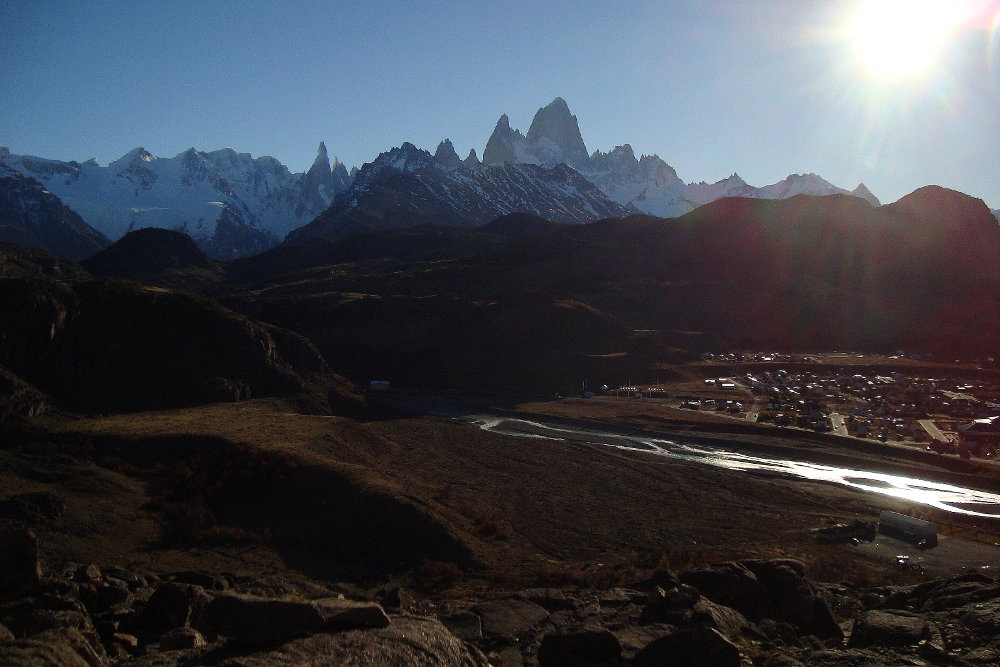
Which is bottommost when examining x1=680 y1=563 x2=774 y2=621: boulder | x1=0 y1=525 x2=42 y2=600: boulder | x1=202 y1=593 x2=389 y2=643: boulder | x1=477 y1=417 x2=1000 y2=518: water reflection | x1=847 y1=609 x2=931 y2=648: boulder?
x1=477 y1=417 x2=1000 y2=518: water reflection

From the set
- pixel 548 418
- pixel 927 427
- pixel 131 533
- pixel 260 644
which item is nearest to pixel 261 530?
pixel 131 533

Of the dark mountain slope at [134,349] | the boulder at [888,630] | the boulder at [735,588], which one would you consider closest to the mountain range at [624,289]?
the dark mountain slope at [134,349]

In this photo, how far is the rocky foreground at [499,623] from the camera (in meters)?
8.57

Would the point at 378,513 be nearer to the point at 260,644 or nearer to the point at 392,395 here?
the point at 260,644

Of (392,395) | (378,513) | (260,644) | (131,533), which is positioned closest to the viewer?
(260,644)

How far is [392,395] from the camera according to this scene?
222 ft

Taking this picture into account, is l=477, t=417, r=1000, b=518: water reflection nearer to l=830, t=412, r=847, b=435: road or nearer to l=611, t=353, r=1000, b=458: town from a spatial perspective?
l=611, t=353, r=1000, b=458: town

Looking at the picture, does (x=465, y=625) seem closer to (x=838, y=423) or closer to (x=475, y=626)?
(x=475, y=626)

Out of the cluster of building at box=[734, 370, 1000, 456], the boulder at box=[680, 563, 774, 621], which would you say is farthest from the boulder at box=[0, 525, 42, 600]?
the cluster of building at box=[734, 370, 1000, 456]

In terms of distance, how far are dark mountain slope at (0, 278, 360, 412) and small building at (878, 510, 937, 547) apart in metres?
35.2

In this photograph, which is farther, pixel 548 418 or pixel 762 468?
pixel 548 418

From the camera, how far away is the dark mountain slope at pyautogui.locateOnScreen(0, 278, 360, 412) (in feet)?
129

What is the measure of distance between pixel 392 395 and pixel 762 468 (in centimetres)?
3650

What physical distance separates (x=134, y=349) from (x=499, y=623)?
3784 cm
